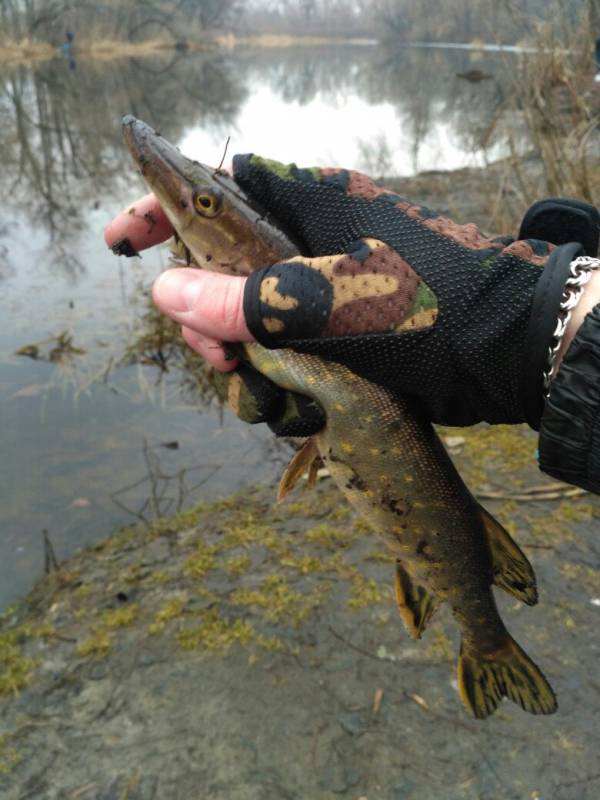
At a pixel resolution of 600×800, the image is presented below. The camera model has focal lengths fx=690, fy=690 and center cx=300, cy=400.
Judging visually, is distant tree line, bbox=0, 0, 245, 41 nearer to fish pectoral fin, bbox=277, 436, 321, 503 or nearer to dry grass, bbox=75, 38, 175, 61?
dry grass, bbox=75, 38, 175, 61

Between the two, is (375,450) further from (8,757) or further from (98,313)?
(98,313)

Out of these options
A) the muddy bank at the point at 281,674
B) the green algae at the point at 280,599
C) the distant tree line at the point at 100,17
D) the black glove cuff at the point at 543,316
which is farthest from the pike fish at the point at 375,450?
the distant tree line at the point at 100,17

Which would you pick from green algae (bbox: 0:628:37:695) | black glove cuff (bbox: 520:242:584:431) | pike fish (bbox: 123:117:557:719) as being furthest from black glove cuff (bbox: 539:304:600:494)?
green algae (bbox: 0:628:37:695)

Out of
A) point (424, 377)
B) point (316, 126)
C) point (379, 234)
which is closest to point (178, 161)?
point (379, 234)

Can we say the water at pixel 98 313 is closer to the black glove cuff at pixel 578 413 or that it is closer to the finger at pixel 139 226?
the finger at pixel 139 226

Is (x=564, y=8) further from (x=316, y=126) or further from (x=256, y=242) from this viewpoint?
(x=316, y=126)
